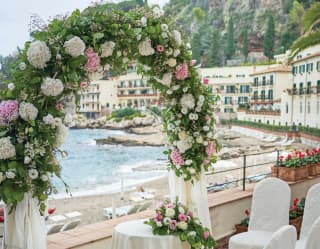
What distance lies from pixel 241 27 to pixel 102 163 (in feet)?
35.0

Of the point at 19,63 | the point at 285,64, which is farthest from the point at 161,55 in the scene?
the point at 285,64

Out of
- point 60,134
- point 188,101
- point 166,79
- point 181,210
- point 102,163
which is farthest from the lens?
point 102,163

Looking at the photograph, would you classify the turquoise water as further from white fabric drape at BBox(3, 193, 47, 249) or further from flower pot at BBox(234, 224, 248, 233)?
white fabric drape at BBox(3, 193, 47, 249)

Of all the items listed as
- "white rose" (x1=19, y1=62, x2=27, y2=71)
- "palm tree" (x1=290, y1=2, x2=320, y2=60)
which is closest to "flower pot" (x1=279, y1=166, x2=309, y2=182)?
"palm tree" (x1=290, y1=2, x2=320, y2=60)

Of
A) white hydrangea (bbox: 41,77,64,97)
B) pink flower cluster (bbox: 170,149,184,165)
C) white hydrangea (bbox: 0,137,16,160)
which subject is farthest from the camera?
pink flower cluster (bbox: 170,149,184,165)

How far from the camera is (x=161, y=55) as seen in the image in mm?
3643

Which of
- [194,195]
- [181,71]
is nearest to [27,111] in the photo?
[181,71]

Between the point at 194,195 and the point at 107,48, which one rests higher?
the point at 107,48

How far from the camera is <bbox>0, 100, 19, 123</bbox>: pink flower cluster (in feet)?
8.55

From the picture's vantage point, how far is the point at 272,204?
3.92 m

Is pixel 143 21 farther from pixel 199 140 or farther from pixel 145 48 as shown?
pixel 199 140

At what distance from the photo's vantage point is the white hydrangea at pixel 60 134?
9.18 ft

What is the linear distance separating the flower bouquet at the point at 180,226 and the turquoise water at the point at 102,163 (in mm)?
11344

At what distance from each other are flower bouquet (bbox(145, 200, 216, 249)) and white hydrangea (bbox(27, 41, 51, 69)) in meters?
1.35
